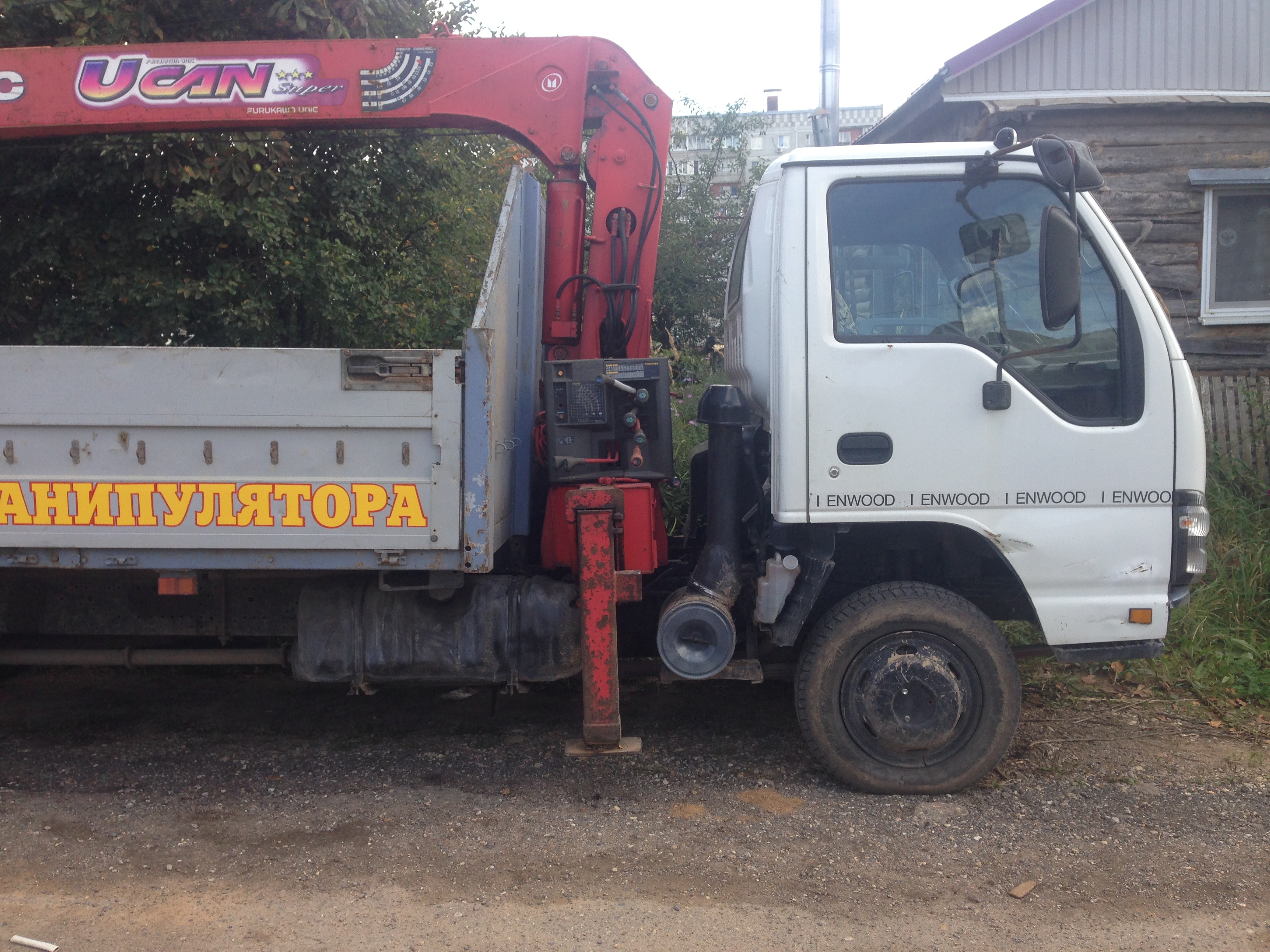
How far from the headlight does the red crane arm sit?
8.06 ft

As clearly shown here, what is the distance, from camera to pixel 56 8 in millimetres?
5551

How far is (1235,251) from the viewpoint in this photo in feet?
29.2

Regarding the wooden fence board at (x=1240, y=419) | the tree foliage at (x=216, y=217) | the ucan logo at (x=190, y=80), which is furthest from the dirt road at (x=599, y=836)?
the wooden fence board at (x=1240, y=419)

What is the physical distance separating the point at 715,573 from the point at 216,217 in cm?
418

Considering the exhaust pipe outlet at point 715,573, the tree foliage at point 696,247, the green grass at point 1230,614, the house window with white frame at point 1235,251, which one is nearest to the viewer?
the exhaust pipe outlet at point 715,573

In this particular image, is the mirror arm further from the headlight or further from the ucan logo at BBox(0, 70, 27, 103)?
the ucan logo at BBox(0, 70, 27, 103)

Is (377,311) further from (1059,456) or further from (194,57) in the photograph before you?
(1059,456)

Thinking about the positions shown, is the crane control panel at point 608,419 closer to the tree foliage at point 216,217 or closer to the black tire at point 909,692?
the black tire at point 909,692

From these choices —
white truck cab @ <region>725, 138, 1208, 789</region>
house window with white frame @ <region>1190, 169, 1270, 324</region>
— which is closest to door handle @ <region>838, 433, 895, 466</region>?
white truck cab @ <region>725, 138, 1208, 789</region>

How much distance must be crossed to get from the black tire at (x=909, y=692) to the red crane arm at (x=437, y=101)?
1782 millimetres

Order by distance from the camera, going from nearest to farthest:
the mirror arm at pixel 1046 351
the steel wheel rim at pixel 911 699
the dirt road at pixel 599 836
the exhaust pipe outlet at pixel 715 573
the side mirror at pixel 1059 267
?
the dirt road at pixel 599 836 < the side mirror at pixel 1059 267 < the mirror arm at pixel 1046 351 < the steel wheel rim at pixel 911 699 < the exhaust pipe outlet at pixel 715 573

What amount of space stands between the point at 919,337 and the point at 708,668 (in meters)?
1.56

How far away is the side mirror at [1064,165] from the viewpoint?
3.55 meters

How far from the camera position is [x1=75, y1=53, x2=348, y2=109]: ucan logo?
435cm
